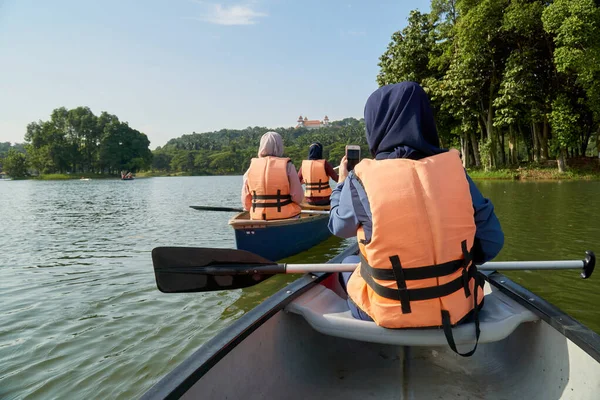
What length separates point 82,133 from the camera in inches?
3024

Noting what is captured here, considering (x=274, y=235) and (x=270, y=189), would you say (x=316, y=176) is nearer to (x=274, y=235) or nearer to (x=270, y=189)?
(x=270, y=189)

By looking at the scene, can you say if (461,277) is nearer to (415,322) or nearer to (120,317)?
(415,322)

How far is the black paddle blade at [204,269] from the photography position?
8.77 feet

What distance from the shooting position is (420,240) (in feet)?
6.08

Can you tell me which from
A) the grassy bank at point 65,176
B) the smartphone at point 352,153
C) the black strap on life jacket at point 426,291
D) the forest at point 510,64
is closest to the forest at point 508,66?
the forest at point 510,64

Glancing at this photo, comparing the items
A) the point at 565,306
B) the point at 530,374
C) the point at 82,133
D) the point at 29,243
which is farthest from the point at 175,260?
the point at 82,133

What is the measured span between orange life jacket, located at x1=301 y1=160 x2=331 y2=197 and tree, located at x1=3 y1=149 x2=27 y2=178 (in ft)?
273

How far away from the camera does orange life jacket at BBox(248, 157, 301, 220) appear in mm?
5848

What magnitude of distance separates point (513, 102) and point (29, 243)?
22921 mm

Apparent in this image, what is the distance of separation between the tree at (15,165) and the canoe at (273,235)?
84479mm

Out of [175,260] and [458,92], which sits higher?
[458,92]

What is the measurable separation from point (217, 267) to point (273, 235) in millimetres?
3253

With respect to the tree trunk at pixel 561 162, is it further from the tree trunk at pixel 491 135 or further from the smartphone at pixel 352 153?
the smartphone at pixel 352 153

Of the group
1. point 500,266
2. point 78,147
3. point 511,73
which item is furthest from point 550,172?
point 78,147
